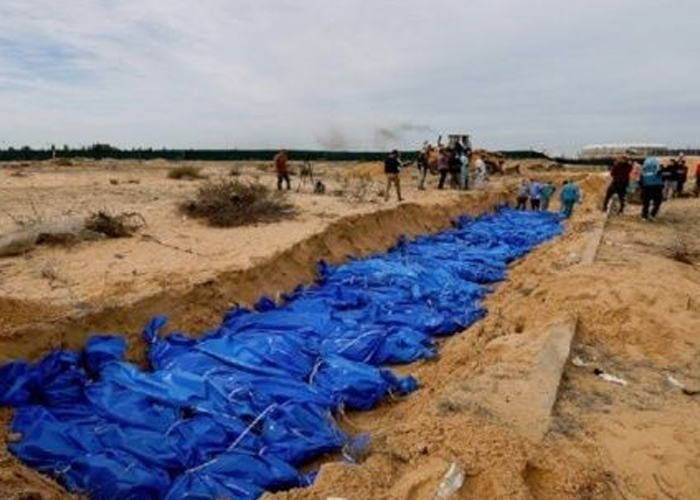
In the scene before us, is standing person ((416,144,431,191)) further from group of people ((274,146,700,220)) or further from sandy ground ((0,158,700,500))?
sandy ground ((0,158,700,500))

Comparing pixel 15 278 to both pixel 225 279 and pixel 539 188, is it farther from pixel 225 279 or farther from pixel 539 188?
pixel 539 188

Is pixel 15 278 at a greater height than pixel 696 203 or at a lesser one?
greater

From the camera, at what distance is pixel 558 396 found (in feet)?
18.3

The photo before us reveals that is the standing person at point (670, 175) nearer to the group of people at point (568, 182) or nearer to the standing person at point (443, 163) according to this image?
the group of people at point (568, 182)

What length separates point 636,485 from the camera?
14.5 ft

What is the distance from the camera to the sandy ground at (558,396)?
423 cm

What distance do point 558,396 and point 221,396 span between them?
274 cm

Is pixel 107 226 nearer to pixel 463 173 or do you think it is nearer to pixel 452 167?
pixel 452 167

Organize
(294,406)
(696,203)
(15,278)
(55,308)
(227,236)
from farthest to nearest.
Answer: (696,203) → (227,236) → (15,278) → (55,308) → (294,406)

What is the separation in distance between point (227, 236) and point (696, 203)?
1647 centimetres

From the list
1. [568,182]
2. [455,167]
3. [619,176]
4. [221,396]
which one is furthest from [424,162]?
[221,396]

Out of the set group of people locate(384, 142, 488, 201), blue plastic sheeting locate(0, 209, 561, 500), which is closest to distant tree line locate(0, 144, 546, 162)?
group of people locate(384, 142, 488, 201)

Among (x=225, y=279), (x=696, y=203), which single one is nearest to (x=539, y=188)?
(x=696, y=203)

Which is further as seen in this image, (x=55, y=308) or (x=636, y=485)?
(x=55, y=308)
